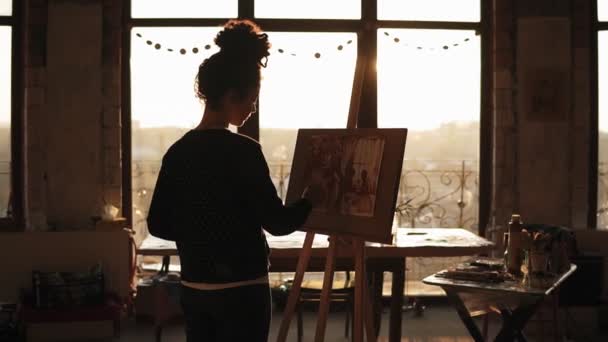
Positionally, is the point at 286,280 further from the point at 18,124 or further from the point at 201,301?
the point at 201,301

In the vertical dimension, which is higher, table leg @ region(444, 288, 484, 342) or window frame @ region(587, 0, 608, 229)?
window frame @ region(587, 0, 608, 229)

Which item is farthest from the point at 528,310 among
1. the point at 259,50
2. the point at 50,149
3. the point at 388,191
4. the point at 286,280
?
the point at 50,149

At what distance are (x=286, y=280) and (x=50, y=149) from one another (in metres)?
1.95

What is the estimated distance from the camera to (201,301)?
6.76ft

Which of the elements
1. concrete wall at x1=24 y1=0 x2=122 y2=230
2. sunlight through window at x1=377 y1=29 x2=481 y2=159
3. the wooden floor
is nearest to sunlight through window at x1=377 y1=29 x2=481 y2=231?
sunlight through window at x1=377 y1=29 x2=481 y2=159

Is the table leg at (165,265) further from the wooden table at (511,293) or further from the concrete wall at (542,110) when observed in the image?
the wooden table at (511,293)

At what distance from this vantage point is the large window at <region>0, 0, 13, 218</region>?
5445 mm

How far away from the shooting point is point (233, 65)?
211 cm

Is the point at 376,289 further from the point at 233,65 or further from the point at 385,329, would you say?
the point at 233,65

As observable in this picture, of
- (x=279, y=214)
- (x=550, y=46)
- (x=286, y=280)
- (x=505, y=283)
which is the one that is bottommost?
(x=286, y=280)

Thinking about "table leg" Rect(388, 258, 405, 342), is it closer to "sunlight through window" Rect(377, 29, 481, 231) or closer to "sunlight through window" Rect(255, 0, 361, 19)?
"sunlight through window" Rect(377, 29, 481, 231)

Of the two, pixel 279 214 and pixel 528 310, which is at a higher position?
pixel 279 214

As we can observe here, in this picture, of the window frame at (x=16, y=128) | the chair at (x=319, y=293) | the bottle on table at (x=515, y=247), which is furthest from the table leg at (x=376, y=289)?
the window frame at (x=16, y=128)

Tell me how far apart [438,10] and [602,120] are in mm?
1469
